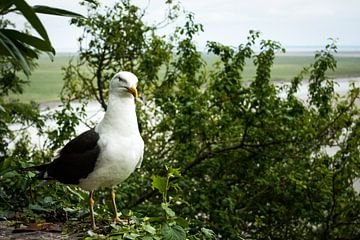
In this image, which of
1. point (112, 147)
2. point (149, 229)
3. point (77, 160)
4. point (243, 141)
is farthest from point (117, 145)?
point (243, 141)

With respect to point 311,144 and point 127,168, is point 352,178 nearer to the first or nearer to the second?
point 311,144

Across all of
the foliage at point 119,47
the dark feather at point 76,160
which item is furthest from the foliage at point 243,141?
the dark feather at point 76,160

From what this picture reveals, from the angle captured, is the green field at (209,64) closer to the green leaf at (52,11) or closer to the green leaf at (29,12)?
the green leaf at (52,11)

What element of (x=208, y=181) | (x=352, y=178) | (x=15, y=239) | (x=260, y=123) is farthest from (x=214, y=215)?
(x=15, y=239)

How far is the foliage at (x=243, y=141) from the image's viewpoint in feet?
9.15

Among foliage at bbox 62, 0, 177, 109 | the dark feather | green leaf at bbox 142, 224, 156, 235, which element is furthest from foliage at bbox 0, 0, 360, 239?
green leaf at bbox 142, 224, 156, 235

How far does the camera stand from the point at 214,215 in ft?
9.03

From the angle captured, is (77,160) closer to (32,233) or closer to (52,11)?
(32,233)

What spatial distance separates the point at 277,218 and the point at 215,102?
66cm

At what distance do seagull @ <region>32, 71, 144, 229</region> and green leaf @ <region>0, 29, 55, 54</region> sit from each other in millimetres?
298

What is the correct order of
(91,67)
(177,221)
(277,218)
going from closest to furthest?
(177,221)
(277,218)
(91,67)

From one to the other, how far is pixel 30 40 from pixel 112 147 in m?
0.35

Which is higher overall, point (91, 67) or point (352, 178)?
point (91, 67)

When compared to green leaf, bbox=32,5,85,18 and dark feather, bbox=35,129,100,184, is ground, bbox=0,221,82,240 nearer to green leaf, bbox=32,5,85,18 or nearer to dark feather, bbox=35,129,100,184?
dark feather, bbox=35,129,100,184
